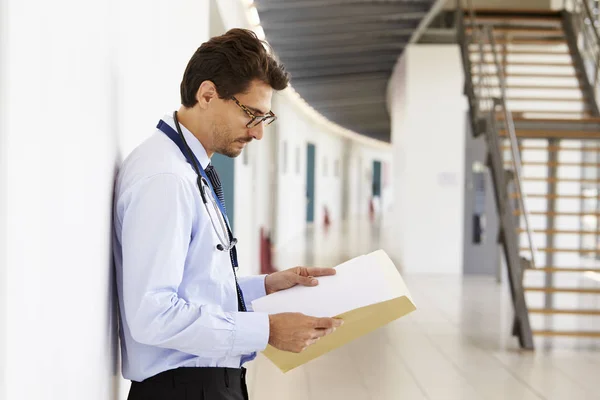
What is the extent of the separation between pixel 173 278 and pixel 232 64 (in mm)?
518

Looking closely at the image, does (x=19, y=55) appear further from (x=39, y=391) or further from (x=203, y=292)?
(x=203, y=292)

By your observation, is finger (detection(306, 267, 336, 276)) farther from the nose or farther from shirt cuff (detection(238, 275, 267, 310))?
the nose

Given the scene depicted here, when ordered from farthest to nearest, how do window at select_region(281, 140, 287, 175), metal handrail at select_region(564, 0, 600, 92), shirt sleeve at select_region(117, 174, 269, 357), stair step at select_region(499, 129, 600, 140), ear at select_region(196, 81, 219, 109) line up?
1. window at select_region(281, 140, 287, 175)
2. metal handrail at select_region(564, 0, 600, 92)
3. stair step at select_region(499, 129, 600, 140)
4. ear at select_region(196, 81, 219, 109)
5. shirt sleeve at select_region(117, 174, 269, 357)

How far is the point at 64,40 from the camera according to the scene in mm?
1336

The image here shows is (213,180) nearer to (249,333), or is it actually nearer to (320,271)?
(320,271)

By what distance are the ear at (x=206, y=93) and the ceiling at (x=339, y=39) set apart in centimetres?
714

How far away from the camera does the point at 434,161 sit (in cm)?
1195

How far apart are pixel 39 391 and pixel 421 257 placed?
11.0 metres

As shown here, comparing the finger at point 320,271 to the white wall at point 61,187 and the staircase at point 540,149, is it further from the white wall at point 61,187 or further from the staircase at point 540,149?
the staircase at point 540,149

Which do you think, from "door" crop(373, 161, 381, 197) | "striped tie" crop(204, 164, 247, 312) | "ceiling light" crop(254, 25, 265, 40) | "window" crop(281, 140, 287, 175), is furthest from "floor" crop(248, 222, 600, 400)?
"door" crop(373, 161, 381, 197)

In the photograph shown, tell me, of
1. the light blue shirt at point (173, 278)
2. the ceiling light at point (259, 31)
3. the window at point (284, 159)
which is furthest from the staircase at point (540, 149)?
the light blue shirt at point (173, 278)

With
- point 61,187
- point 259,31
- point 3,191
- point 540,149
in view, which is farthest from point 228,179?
point 3,191

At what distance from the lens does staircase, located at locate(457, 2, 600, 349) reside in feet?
22.1

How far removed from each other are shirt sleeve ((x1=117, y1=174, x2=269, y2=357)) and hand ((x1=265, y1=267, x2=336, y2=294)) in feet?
1.31
